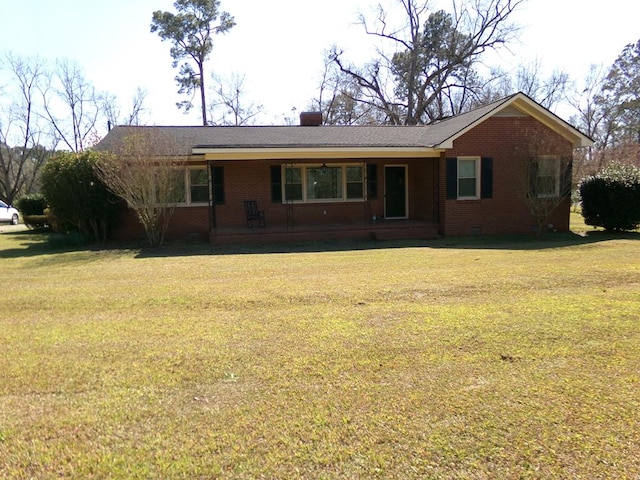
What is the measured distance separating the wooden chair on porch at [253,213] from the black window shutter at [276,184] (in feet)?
2.18

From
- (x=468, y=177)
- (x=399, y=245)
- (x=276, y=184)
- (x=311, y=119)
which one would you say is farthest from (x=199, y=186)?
(x=468, y=177)

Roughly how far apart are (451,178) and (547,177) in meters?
2.76

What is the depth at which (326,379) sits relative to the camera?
3.58 m

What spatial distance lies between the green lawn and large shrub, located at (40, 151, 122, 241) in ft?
21.1

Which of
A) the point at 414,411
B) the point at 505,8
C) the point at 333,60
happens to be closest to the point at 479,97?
the point at 505,8

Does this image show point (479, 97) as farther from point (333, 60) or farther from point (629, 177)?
point (629, 177)

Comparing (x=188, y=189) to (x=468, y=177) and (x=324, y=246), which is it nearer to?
(x=324, y=246)

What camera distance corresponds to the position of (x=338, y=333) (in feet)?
15.4

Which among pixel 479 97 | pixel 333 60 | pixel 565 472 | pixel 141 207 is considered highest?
pixel 333 60

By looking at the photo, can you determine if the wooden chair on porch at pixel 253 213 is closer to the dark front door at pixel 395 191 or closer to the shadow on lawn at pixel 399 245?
the shadow on lawn at pixel 399 245

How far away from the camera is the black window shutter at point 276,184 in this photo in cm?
1538

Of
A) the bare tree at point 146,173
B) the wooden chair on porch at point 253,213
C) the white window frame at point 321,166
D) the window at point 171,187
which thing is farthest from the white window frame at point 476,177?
the window at point 171,187

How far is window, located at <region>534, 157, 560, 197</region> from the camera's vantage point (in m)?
13.8

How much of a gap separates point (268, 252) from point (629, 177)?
11.1 meters
